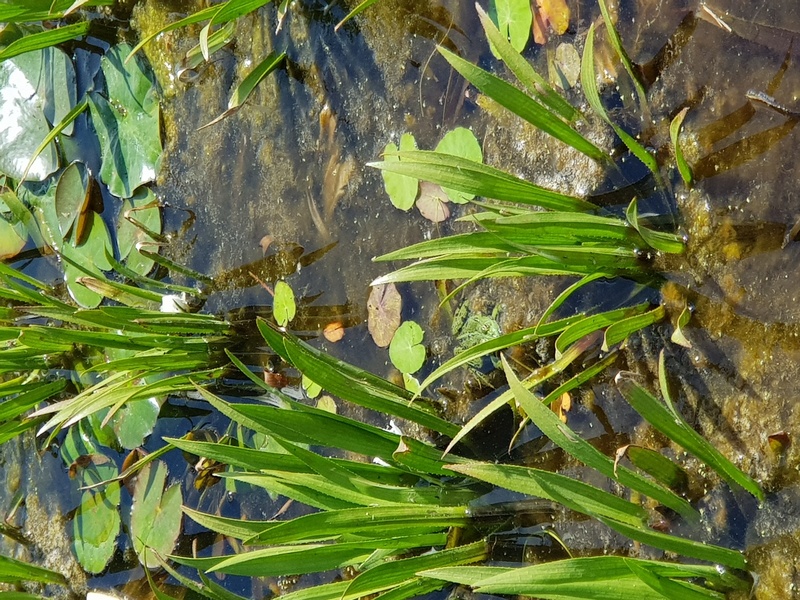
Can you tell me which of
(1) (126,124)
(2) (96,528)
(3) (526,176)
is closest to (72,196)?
(1) (126,124)

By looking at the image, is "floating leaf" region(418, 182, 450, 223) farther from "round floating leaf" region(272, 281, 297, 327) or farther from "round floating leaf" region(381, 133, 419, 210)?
"round floating leaf" region(272, 281, 297, 327)

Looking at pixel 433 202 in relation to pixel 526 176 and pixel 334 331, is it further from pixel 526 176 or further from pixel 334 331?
pixel 334 331

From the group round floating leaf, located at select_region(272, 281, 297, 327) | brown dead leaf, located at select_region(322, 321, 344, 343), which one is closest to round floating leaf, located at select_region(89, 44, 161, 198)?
round floating leaf, located at select_region(272, 281, 297, 327)

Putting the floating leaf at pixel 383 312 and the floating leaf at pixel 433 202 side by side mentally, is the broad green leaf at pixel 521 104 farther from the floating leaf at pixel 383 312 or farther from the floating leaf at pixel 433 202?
the floating leaf at pixel 383 312

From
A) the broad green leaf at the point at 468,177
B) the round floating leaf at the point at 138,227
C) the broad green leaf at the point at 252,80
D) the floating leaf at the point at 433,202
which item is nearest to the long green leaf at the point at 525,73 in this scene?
the broad green leaf at the point at 468,177

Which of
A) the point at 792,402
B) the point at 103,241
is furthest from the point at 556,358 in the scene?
the point at 103,241

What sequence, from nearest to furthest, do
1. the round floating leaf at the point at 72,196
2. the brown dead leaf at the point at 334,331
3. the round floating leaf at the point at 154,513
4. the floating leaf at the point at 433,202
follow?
1. the floating leaf at the point at 433,202
2. the brown dead leaf at the point at 334,331
3. the round floating leaf at the point at 154,513
4. the round floating leaf at the point at 72,196
